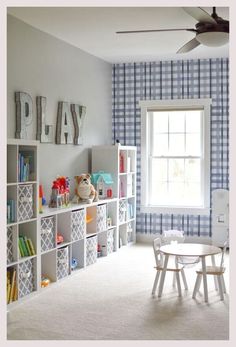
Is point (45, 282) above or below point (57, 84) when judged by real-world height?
below

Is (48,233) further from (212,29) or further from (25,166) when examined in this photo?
(212,29)

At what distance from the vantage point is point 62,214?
18.2 ft

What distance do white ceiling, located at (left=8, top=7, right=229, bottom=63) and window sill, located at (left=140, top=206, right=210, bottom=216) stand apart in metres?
2.17

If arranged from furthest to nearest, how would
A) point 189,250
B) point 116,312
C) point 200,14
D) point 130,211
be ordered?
point 130,211, point 189,250, point 116,312, point 200,14

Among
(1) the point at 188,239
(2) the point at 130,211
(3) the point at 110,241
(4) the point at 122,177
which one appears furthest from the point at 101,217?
(1) the point at 188,239

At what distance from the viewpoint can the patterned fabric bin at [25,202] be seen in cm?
456

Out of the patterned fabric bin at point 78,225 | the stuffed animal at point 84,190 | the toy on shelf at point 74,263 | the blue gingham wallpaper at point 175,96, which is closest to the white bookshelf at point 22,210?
the patterned fabric bin at point 78,225

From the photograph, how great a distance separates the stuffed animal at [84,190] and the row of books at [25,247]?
1355 millimetres

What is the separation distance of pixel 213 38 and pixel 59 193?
2.31 meters

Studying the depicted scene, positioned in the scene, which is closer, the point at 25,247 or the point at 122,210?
the point at 25,247

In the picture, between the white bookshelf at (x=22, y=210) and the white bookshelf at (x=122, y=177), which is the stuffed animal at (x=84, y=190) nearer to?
the white bookshelf at (x=122, y=177)

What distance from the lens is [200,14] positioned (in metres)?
4.08

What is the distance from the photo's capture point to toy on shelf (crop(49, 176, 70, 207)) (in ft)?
17.9

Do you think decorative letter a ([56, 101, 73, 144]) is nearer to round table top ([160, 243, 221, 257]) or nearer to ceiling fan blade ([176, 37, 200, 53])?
ceiling fan blade ([176, 37, 200, 53])
